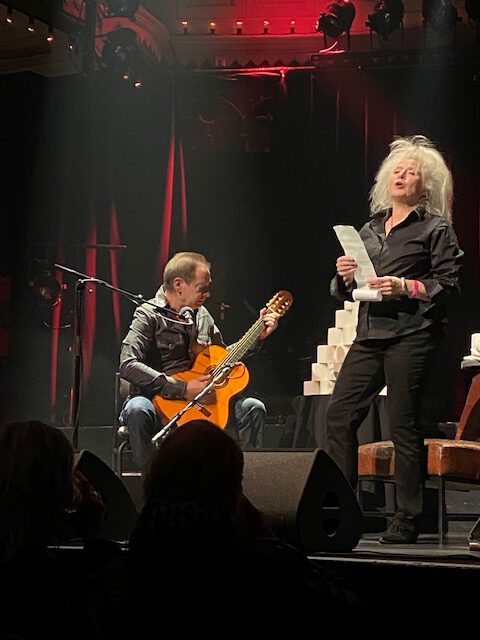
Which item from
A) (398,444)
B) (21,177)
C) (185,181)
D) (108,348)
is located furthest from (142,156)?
(398,444)

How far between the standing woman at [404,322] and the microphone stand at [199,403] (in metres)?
1.26

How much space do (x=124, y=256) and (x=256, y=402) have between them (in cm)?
317

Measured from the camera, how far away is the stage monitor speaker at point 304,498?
2.97 m

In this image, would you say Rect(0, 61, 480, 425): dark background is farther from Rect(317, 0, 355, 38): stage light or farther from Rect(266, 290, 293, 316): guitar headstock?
Rect(266, 290, 293, 316): guitar headstock

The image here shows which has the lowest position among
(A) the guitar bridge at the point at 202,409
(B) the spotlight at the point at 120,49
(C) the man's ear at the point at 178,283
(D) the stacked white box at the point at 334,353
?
(A) the guitar bridge at the point at 202,409

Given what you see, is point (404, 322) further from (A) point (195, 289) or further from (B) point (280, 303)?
(A) point (195, 289)

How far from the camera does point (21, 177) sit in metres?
8.29

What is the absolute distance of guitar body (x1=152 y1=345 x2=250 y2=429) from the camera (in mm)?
5105

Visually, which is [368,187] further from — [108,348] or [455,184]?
[108,348]

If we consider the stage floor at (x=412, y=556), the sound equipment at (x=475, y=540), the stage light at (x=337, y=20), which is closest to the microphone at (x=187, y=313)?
the stage floor at (x=412, y=556)

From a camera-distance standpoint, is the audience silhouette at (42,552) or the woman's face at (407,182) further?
the woman's face at (407,182)

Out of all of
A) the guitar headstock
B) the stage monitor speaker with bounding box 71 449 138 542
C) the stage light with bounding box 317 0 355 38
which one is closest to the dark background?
the stage light with bounding box 317 0 355 38

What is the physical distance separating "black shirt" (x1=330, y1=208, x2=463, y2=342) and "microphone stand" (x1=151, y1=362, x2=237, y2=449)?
135 cm

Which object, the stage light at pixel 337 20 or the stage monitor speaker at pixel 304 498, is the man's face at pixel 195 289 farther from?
the stage light at pixel 337 20
